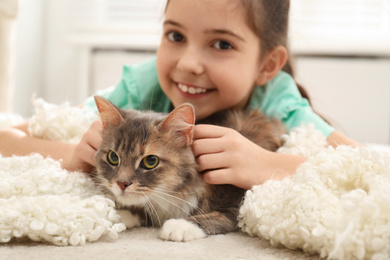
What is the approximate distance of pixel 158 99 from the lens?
2.07 metres

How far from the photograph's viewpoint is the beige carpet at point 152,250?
91 cm

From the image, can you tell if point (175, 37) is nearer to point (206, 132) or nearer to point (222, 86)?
point (222, 86)

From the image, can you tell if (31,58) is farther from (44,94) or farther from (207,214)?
(207,214)

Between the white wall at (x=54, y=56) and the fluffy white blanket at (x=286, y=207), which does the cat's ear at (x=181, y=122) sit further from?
the white wall at (x=54, y=56)

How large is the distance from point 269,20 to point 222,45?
0.86 ft

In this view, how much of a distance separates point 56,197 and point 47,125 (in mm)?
639

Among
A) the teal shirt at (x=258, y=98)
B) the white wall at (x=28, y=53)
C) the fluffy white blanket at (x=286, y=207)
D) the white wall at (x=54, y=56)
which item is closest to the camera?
the fluffy white blanket at (x=286, y=207)

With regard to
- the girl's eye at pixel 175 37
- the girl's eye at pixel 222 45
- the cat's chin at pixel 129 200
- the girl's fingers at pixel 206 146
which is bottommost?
the cat's chin at pixel 129 200

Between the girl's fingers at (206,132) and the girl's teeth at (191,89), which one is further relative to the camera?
the girl's teeth at (191,89)

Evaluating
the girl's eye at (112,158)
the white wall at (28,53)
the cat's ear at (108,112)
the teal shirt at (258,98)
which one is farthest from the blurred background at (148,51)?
the girl's eye at (112,158)

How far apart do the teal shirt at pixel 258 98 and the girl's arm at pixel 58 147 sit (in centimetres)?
36

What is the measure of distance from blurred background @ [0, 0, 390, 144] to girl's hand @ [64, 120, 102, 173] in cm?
211

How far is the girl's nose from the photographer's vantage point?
1613 mm

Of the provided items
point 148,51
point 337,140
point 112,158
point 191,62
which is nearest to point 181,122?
point 112,158
